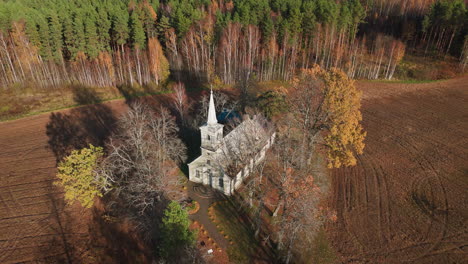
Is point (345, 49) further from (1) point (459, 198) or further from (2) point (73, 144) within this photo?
(2) point (73, 144)

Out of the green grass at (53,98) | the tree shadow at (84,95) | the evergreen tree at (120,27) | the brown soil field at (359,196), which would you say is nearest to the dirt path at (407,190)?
the brown soil field at (359,196)

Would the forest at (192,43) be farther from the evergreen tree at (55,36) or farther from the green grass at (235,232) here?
the green grass at (235,232)

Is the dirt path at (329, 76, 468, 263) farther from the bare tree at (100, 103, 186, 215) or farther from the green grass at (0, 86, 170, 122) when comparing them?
the green grass at (0, 86, 170, 122)

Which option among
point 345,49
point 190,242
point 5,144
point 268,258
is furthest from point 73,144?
point 345,49

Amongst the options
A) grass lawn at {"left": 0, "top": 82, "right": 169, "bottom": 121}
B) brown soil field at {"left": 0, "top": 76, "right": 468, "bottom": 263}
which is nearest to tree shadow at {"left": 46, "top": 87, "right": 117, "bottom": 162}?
brown soil field at {"left": 0, "top": 76, "right": 468, "bottom": 263}

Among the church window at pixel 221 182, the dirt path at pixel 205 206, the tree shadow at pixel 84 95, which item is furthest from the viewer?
the tree shadow at pixel 84 95

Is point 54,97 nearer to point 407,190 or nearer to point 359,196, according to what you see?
point 359,196

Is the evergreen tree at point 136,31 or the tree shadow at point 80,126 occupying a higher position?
the evergreen tree at point 136,31

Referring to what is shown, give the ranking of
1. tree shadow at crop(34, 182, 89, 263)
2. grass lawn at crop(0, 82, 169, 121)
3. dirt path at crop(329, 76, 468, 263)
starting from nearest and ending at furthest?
tree shadow at crop(34, 182, 89, 263) < dirt path at crop(329, 76, 468, 263) < grass lawn at crop(0, 82, 169, 121)
